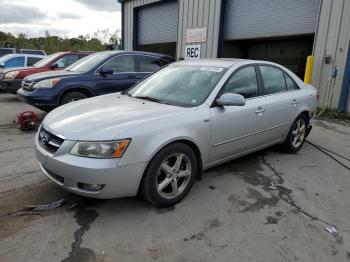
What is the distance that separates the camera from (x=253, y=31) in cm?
1131

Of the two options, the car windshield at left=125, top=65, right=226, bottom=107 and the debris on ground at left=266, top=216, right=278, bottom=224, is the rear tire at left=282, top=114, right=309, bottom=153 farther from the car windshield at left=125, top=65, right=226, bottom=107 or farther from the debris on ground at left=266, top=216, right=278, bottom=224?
the debris on ground at left=266, top=216, right=278, bottom=224

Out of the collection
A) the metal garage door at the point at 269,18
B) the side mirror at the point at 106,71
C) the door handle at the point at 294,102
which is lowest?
the door handle at the point at 294,102

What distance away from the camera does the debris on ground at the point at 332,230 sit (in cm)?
303

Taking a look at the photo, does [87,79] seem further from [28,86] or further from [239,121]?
[239,121]

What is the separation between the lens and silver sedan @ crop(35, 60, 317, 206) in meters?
2.96

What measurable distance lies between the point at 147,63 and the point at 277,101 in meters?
4.20

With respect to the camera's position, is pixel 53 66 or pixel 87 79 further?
pixel 53 66

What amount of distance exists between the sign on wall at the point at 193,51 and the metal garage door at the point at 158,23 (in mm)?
1913

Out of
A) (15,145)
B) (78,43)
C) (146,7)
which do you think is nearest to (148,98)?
(15,145)

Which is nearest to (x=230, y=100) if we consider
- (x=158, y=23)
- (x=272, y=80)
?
(x=272, y=80)

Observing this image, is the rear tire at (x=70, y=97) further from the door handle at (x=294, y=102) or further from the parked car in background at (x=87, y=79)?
the door handle at (x=294, y=102)

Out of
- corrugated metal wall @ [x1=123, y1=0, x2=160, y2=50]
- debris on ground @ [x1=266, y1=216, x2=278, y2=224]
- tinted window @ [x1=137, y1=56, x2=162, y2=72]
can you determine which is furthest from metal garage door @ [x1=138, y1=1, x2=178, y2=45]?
debris on ground @ [x1=266, y1=216, x2=278, y2=224]

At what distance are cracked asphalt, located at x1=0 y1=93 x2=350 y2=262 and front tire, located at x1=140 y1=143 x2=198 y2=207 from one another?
0.14 metres

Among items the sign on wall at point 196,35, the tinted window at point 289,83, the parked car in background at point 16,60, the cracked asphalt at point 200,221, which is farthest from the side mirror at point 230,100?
the parked car in background at point 16,60
